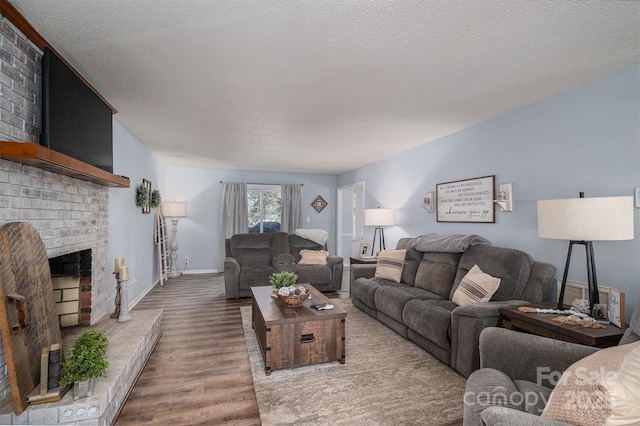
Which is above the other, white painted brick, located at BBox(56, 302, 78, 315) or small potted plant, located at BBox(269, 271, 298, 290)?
small potted plant, located at BBox(269, 271, 298, 290)

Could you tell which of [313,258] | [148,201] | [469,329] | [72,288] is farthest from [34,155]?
[313,258]

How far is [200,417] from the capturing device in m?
1.94

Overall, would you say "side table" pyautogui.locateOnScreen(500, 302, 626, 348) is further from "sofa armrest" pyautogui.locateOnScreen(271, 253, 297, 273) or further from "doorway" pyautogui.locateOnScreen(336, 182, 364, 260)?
"doorway" pyautogui.locateOnScreen(336, 182, 364, 260)

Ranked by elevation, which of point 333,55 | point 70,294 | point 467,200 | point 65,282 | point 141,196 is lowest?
point 70,294

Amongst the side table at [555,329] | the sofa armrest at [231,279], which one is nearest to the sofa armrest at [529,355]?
the side table at [555,329]

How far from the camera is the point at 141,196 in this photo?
14.9 ft

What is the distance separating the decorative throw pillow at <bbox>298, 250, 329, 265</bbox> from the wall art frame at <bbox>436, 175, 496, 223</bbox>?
2018 mm

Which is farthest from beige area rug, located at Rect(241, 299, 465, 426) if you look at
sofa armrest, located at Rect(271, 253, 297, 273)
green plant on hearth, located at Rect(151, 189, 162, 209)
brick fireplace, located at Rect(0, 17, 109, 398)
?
green plant on hearth, located at Rect(151, 189, 162, 209)

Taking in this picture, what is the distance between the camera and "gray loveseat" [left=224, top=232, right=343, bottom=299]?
185 inches

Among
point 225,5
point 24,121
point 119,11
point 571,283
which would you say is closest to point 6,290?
point 24,121

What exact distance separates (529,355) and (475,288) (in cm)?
117

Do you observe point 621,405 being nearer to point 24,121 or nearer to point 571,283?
point 571,283

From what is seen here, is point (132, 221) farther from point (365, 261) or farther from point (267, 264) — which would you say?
point (365, 261)

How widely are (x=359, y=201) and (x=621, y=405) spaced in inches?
269
